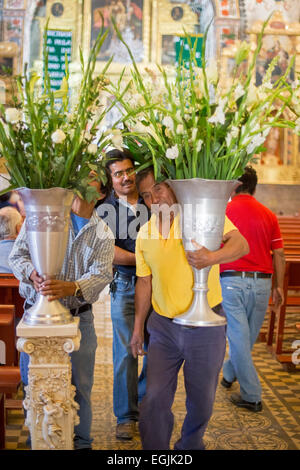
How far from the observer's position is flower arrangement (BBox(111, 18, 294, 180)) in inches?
81.0

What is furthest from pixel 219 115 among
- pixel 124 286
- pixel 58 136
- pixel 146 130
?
pixel 124 286

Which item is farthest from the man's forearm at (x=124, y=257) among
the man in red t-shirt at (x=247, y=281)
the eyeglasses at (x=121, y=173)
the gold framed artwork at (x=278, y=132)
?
the gold framed artwork at (x=278, y=132)

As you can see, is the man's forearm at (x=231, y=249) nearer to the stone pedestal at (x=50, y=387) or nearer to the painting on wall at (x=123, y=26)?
the stone pedestal at (x=50, y=387)

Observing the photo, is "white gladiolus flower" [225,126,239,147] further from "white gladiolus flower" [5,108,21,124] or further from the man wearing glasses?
the man wearing glasses

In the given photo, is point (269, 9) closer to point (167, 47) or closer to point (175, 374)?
point (167, 47)

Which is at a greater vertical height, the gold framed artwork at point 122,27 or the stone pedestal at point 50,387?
the gold framed artwork at point 122,27

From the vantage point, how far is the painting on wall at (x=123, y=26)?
14.5 metres

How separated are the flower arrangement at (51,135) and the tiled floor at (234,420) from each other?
1728 mm

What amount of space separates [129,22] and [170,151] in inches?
538

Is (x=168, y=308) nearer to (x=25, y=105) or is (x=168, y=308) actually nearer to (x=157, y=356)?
(x=157, y=356)

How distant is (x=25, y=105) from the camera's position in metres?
1.98

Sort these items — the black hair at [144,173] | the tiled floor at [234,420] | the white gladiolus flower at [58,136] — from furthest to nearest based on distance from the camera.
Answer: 1. the tiled floor at [234,420]
2. the black hair at [144,173]
3. the white gladiolus flower at [58,136]
